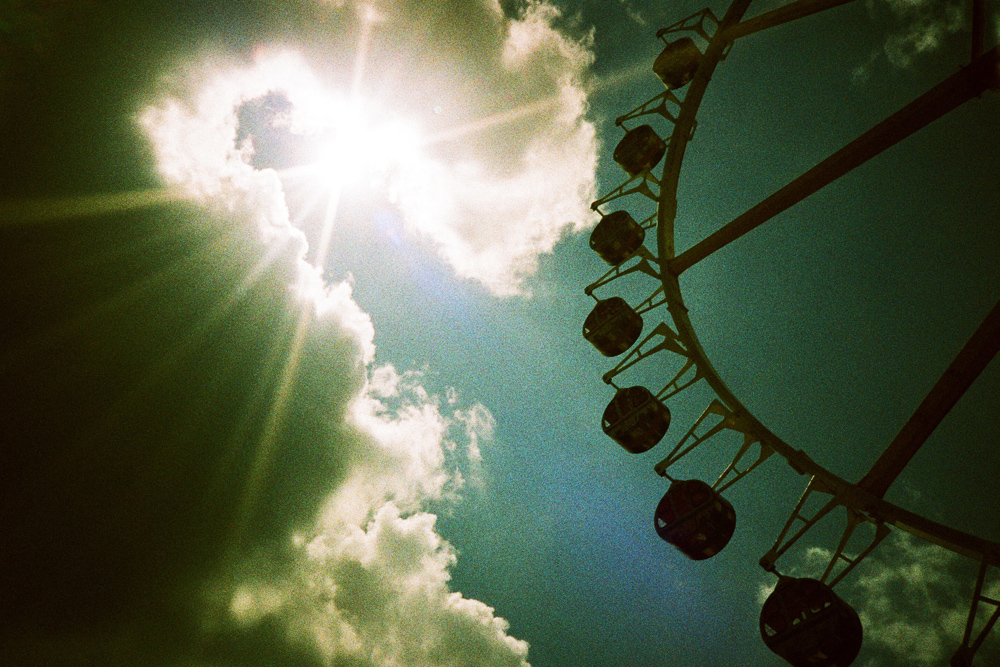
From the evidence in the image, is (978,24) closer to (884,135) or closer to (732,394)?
(884,135)

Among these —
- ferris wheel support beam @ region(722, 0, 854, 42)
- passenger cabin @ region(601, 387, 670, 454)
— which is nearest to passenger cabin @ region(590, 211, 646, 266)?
passenger cabin @ region(601, 387, 670, 454)

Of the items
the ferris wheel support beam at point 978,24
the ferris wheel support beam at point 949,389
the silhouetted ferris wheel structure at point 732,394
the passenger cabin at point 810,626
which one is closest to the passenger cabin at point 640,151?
the silhouetted ferris wheel structure at point 732,394

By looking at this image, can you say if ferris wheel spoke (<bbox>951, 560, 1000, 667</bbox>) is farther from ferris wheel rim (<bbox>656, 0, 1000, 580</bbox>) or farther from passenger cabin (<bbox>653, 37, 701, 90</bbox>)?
passenger cabin (<bbox>653, 37, 701, 90</bbox>)

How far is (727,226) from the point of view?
30.2 ft

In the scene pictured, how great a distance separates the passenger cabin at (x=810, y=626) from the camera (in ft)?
21.9

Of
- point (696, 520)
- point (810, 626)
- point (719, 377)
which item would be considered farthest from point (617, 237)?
point (810, 626)

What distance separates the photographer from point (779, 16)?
8969 mm

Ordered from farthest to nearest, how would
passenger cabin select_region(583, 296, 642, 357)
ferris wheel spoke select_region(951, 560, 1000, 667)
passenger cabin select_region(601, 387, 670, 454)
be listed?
1. passenger cabin select_region(583, 296, 642, 357)
2. passenger cabin select_region(601, 387, 670, 454)
3. ferris wheel spoke select_region(951, 560, 1000, 667)

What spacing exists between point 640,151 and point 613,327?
433 centimetres

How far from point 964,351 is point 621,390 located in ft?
18.2

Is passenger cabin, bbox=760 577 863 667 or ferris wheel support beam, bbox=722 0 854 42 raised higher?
ferris wheel support beam, bbox=722 0 854 42

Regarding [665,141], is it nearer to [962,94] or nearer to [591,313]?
[591,313]

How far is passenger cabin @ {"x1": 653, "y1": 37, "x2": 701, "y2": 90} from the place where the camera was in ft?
36.1

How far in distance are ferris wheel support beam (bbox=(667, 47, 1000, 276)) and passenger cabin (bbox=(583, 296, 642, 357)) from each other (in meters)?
2.75
